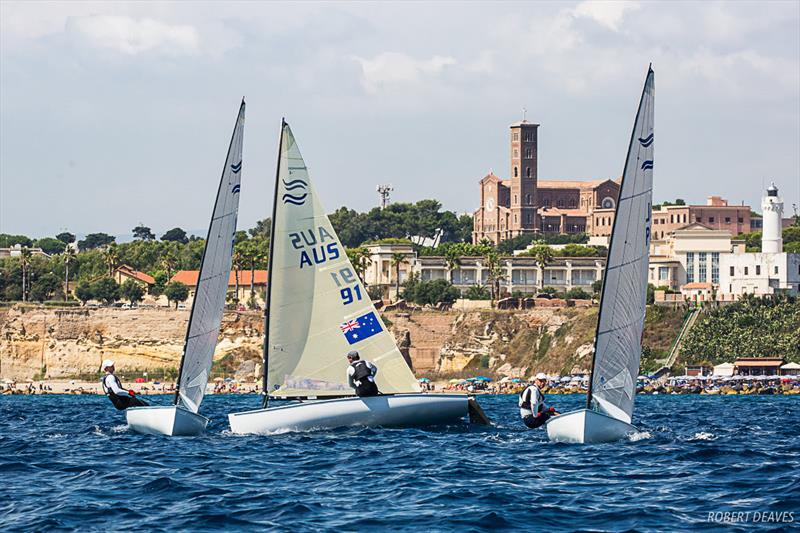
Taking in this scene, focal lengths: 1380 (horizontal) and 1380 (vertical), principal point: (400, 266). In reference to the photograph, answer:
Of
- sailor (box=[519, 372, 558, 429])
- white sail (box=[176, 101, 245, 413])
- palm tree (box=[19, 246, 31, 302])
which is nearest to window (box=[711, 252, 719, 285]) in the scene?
palm tree (box=[19, 246, 31, 302])

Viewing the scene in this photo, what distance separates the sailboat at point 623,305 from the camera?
94.5 ft

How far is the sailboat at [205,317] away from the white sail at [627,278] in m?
9.53

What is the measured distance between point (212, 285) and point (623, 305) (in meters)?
10.3

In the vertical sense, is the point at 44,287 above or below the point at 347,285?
above

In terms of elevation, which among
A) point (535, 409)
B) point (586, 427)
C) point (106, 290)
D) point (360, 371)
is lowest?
point (586, 427)

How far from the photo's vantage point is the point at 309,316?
112 feet

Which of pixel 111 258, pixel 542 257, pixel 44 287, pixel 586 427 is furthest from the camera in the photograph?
pixel 111 258

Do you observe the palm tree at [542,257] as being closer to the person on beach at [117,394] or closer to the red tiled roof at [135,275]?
the red tiled roof at [135,275]

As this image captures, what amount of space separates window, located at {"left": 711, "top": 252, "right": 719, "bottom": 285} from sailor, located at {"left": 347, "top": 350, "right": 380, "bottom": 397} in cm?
12375

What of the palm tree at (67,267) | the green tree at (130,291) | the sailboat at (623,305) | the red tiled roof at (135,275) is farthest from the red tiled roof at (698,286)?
the sailboat at (623,305)

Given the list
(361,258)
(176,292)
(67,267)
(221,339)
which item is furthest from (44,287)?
(361,258)

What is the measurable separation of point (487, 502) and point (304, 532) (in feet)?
12.9

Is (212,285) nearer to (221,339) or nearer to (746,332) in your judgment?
(746,332)

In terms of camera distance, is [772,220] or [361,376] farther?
[772,220]
